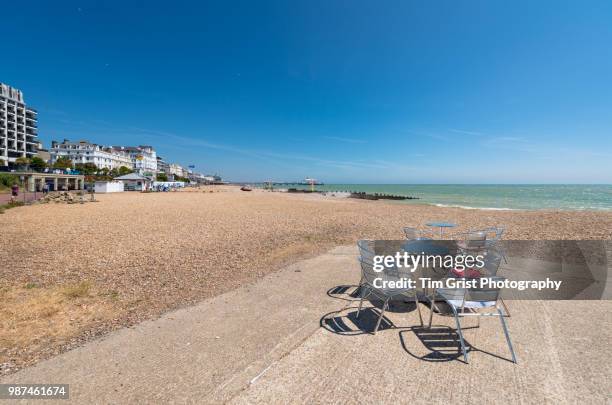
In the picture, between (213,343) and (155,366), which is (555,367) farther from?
(155,366)

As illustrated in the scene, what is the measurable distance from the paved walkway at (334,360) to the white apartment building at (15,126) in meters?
89.4

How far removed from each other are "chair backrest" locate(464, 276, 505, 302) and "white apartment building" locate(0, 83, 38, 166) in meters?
92.1

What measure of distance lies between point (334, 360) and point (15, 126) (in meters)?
103

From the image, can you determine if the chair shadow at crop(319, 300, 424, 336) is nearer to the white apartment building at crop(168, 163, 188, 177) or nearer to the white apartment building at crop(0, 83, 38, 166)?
the white apartment building at crop(0, 83, 38, 166)

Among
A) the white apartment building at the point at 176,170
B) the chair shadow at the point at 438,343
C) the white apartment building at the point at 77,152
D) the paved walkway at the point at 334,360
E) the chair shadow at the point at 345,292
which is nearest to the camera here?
the paved walkway at the point at 334,360

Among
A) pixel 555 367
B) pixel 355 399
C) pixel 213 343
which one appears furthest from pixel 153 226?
pixel 555 367

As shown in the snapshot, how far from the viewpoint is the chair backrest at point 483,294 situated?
10.2ft

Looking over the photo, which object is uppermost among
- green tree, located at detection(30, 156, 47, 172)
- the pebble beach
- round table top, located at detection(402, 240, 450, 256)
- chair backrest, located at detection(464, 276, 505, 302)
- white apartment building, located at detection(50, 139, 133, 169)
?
white apartment building, located at detection(50, 139, 133, 169)

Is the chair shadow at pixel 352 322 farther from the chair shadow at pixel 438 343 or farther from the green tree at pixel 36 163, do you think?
the green tree at pixel 36 163

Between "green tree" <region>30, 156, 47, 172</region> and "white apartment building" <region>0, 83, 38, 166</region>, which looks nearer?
"green tree" <region>30, 156, 47, 172</region>

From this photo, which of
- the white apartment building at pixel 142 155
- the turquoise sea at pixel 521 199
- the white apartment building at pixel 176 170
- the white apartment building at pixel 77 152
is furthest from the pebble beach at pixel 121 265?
the white apartment building at pixel 176 170

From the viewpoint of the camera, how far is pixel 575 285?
5070mm

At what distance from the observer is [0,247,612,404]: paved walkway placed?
2.58m

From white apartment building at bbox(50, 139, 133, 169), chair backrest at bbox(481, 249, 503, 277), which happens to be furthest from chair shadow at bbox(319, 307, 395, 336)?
white apartment building at bbox(50, 139, 133, 169)
